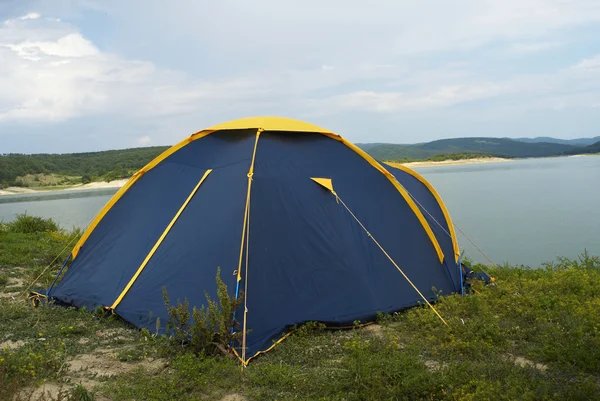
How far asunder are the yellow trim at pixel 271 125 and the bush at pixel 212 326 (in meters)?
2.45

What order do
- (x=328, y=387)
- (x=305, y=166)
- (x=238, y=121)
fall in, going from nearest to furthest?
(x=328, y=387) < (x=305, y=166) < (x=238, y=121)

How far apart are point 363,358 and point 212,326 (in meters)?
1.58

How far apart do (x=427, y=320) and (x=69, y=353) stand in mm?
4023

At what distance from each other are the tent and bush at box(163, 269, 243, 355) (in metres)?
0.21

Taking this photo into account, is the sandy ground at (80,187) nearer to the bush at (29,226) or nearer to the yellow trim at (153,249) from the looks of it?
the bush at (29,226)

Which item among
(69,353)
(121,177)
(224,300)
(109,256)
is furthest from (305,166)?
(121,177)

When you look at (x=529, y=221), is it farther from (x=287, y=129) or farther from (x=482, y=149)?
(x=482, y=149)

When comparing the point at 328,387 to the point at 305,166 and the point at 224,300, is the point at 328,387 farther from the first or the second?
the point at 305,166

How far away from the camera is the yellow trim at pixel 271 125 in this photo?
6870 millimetres

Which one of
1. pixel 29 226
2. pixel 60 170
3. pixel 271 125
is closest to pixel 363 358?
pixel 271 125

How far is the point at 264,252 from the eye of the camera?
596 centimetres

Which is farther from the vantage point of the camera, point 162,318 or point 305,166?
point 305,166

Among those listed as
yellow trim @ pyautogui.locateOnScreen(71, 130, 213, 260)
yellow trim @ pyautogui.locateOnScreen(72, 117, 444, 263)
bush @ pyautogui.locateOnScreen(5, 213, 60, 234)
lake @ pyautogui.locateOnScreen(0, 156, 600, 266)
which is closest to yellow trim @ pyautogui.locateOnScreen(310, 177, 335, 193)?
yellow trim @ pyautogui.locateOnScreen(72, 117, 444, 263)

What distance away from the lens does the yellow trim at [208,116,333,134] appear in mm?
6870
